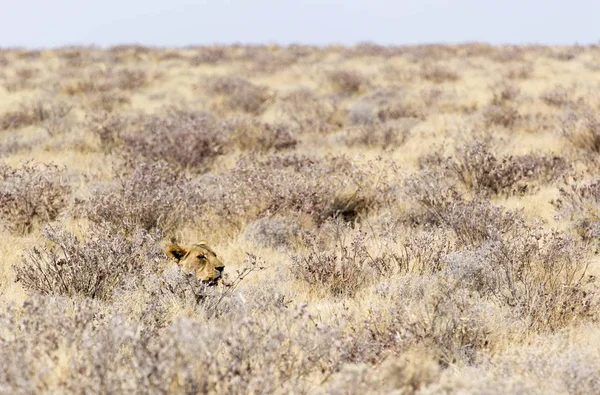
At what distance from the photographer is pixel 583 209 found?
4641 mm

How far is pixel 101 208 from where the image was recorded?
4.64m

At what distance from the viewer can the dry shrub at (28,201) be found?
4741 mm

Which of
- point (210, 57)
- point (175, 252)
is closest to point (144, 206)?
point (175, 252)

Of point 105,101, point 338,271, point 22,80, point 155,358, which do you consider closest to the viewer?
point 155,358

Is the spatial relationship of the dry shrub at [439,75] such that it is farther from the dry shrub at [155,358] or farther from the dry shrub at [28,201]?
the dry shrub at [155,358]

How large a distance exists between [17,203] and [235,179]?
6.38 feet

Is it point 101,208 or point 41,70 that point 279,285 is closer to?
point 101,208

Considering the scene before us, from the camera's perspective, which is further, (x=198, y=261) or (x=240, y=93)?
(x=240, y=93)

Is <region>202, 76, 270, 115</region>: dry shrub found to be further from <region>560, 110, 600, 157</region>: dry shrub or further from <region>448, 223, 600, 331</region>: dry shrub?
<region>448, 223, 600, 331</region>: dry shrub

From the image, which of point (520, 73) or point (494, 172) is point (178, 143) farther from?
point (520, 73)

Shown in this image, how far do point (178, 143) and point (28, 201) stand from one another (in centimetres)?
257

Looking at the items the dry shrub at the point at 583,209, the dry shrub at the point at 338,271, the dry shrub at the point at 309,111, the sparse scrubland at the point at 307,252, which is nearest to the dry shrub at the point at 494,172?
the sparse scrubland at the point at 307,252

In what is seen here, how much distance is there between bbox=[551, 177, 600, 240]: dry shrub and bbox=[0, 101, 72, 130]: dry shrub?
830 cm

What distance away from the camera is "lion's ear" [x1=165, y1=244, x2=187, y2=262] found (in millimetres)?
3771
